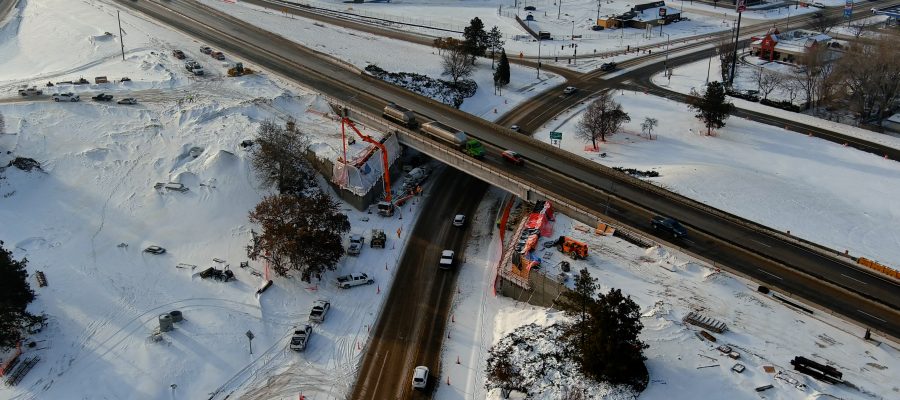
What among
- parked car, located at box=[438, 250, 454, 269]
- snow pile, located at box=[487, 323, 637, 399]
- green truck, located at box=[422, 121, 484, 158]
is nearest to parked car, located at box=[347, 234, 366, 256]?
parked car, located at box=[438, 250, 454, 269]

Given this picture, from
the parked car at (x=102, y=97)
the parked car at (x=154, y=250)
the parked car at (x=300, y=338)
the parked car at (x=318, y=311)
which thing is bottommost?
the parked car at (x=300, y=338)

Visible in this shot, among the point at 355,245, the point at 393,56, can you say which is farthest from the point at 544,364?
the point at 393,56

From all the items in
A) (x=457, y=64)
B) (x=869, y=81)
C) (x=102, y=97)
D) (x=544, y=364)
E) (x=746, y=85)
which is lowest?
(x=544, y=364)

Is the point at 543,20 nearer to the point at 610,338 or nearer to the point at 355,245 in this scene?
the point at 355,245

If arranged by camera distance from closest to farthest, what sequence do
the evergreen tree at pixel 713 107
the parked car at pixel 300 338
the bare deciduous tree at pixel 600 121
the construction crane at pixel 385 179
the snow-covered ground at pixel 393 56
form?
1. the parked car at pixel 300 338
2. the construction crane at pixel 385 179
3. the bare deciduous tree at pixel 600 121
4. the evergreen tree at pixel 713 107
5. the snow-covered ground at pixel 393 56

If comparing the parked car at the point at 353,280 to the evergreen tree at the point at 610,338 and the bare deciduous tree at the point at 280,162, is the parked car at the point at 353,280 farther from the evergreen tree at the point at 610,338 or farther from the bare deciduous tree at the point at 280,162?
the evergreen tree at the point at 610,338

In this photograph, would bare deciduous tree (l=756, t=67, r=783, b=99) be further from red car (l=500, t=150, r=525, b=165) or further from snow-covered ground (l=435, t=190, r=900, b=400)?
snow-covered ground (l=435, t=190, r=900, b=400)

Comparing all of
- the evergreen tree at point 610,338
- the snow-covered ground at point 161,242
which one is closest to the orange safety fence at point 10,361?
the snow-covered ground at point 161,242
